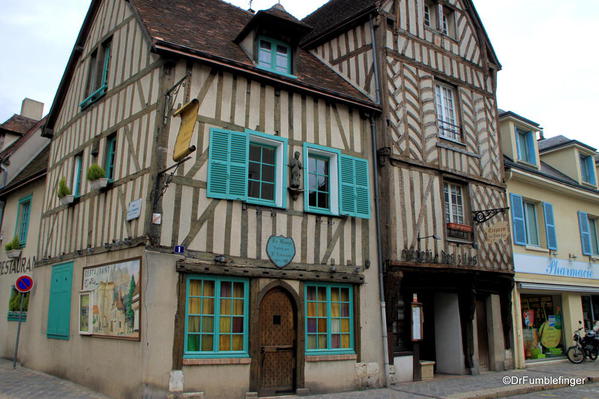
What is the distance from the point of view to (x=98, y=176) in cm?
930

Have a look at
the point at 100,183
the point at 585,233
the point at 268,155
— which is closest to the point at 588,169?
the point at 585,233

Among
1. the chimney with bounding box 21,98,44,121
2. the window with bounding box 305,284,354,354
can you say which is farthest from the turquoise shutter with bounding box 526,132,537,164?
the chimney with bounding box 21,98,44,121

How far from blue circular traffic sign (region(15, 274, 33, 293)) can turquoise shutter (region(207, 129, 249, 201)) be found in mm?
5555

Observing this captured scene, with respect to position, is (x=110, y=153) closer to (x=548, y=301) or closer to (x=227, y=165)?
(x=227, y=165)

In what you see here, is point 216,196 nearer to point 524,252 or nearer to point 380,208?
point 380,208

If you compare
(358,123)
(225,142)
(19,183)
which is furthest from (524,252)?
(19,183)

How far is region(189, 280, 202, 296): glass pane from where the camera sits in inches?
310

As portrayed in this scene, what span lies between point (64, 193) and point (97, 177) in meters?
1.80

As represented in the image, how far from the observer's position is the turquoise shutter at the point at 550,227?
46.8 ft

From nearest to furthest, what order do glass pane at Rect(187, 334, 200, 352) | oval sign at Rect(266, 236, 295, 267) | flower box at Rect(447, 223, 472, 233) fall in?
glass pane at Rect(187, 334, 200, 352) → oval sign at Rect(266, 236, 295, 267) → flower box at Rect(447, 223, 472, 233)

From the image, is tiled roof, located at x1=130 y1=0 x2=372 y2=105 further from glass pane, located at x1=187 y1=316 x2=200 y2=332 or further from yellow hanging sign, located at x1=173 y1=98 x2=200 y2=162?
glass pane, located at x1=187 y1=316 x2=200 y2=332

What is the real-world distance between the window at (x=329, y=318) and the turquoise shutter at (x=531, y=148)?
8459 millimetres

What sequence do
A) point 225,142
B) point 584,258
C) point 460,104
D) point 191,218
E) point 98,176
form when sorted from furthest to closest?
point 584,258 < point 460,104 < point 98,176 < point 225,142 < point 191,218

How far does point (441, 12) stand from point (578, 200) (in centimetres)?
774
